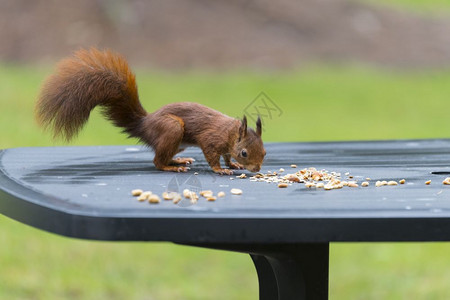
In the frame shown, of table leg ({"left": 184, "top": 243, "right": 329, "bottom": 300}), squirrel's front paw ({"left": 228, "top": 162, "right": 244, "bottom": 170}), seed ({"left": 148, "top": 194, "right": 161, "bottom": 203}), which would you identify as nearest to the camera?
seed ({"left": 148, "top": 194, "right": 161, "bottom": 203})

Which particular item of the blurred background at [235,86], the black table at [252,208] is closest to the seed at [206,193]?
the black table at [252,208]

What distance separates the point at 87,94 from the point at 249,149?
0.49 metres

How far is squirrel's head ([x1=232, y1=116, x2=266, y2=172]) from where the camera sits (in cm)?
229

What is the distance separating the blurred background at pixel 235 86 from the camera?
4234mm

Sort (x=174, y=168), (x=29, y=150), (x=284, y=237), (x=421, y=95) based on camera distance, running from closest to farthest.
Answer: (x=284, y=237) → (x=174, y=168) → (x=29, y=150) → (x=421, y=95)

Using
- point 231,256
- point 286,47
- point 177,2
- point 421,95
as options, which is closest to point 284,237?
point 231,256

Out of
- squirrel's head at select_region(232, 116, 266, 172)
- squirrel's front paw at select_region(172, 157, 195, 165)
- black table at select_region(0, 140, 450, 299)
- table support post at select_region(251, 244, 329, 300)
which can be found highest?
squirrel's head at select_region(232, 116, 266, 172)

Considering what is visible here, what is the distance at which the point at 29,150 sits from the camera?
9.18 feet

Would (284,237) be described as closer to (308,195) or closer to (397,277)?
(308,195)

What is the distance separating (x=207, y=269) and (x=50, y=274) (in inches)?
34.4

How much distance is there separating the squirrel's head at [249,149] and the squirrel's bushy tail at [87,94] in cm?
35

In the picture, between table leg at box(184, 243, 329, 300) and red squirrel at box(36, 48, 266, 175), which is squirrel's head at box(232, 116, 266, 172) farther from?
table leg at box(184, 243, 329, 300)

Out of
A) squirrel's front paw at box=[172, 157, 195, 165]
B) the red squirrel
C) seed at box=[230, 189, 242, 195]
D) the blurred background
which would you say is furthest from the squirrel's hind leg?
the blurred background

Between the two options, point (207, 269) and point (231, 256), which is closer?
point (207, 269)
